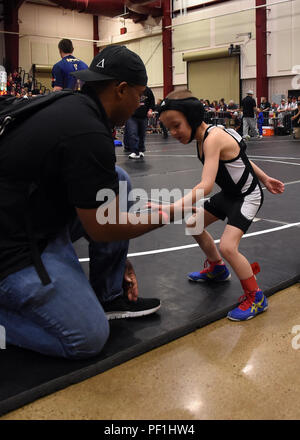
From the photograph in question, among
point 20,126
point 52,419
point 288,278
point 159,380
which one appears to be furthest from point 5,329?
point 288,278

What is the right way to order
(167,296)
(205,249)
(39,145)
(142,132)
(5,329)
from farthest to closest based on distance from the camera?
(142,132) < (205,249) < (167,296) < (5,329) < (39,145)

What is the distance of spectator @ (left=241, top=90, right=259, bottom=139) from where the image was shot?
46.5 feet

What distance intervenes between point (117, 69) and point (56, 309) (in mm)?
867

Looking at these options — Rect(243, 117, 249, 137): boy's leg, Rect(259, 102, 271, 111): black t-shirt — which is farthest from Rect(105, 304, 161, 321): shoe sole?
Rect(259, 102, 271, 111): black t-shirt

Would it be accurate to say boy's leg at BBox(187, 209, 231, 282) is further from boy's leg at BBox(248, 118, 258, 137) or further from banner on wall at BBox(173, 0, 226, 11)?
banner on wall at BBox(173, 0, 226, 11)

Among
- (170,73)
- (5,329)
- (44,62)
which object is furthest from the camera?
(44,62)

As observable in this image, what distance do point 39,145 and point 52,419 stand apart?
2.81ft

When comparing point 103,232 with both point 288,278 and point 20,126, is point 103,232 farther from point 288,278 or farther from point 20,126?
point 288,278

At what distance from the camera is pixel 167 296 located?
7.40ft

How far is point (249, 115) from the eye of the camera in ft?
46.9

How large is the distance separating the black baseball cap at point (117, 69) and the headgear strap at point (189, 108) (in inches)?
18.5

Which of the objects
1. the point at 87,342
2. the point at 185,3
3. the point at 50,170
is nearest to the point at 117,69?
the point at 50,170

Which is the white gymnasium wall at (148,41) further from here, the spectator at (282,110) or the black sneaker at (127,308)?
the black sneaker at (127,308)

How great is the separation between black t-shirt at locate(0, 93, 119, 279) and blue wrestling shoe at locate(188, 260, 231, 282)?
3.22 ft
